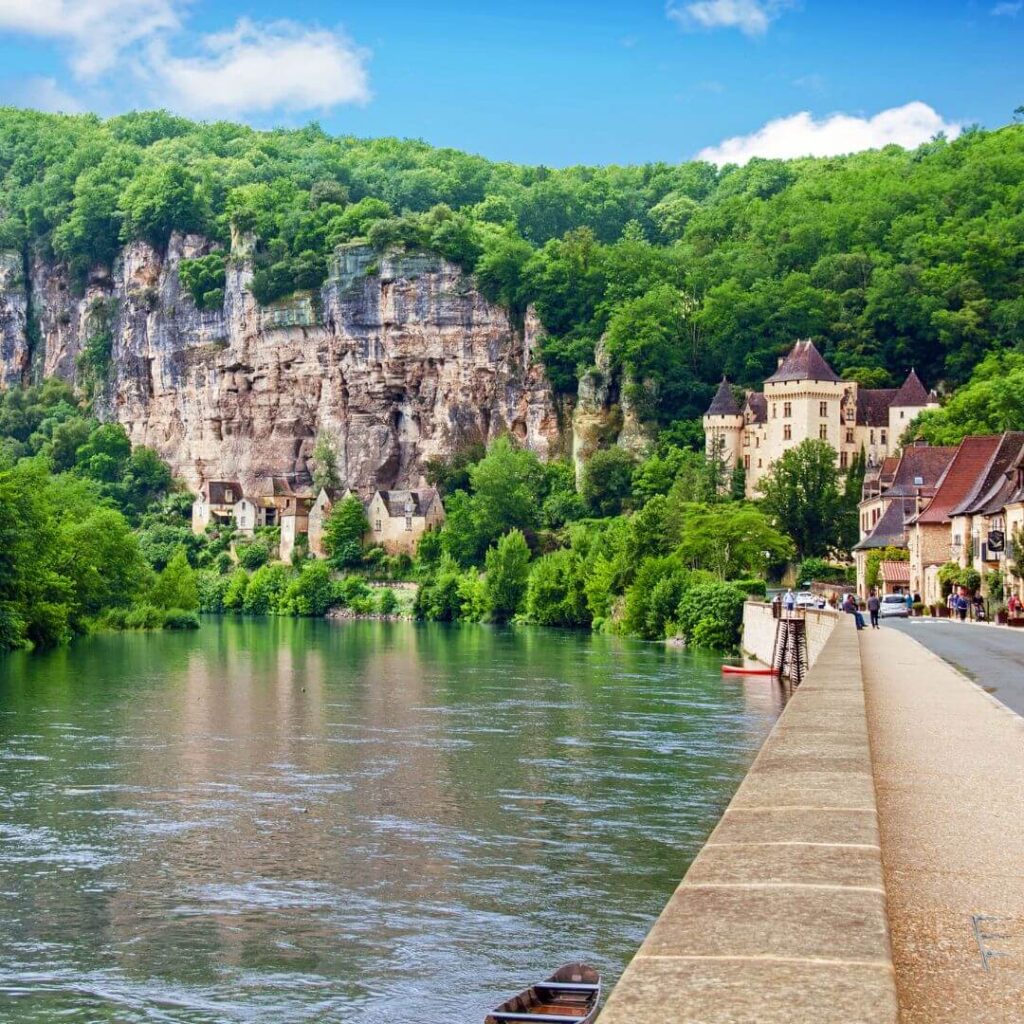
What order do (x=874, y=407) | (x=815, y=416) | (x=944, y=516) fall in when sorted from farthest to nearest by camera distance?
1. (x=874, y=407)
2. (x=815, y=416)
3. (x=944, y=516)

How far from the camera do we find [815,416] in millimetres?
113875

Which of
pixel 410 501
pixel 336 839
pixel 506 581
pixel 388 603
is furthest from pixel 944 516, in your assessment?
pixel 410 501

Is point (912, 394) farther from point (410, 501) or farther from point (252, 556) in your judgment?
point (252, 556)

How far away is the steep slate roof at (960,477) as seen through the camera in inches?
2876

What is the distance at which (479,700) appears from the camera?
42.9 metres

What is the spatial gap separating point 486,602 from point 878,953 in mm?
105168

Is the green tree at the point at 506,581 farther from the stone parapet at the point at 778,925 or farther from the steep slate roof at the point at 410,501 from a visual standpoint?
Result: the stone parapet at the point at 778,925

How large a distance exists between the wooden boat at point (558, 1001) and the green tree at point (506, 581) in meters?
97.1

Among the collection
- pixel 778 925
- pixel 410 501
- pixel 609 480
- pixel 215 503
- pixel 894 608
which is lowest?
pixel 894 608

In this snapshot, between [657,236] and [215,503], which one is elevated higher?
[657,236]

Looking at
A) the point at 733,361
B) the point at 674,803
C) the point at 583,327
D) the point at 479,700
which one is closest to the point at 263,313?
the point at 583,327

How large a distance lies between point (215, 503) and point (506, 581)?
4963cm

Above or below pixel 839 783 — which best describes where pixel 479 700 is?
below

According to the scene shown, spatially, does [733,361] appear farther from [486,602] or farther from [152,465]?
[152,465]
